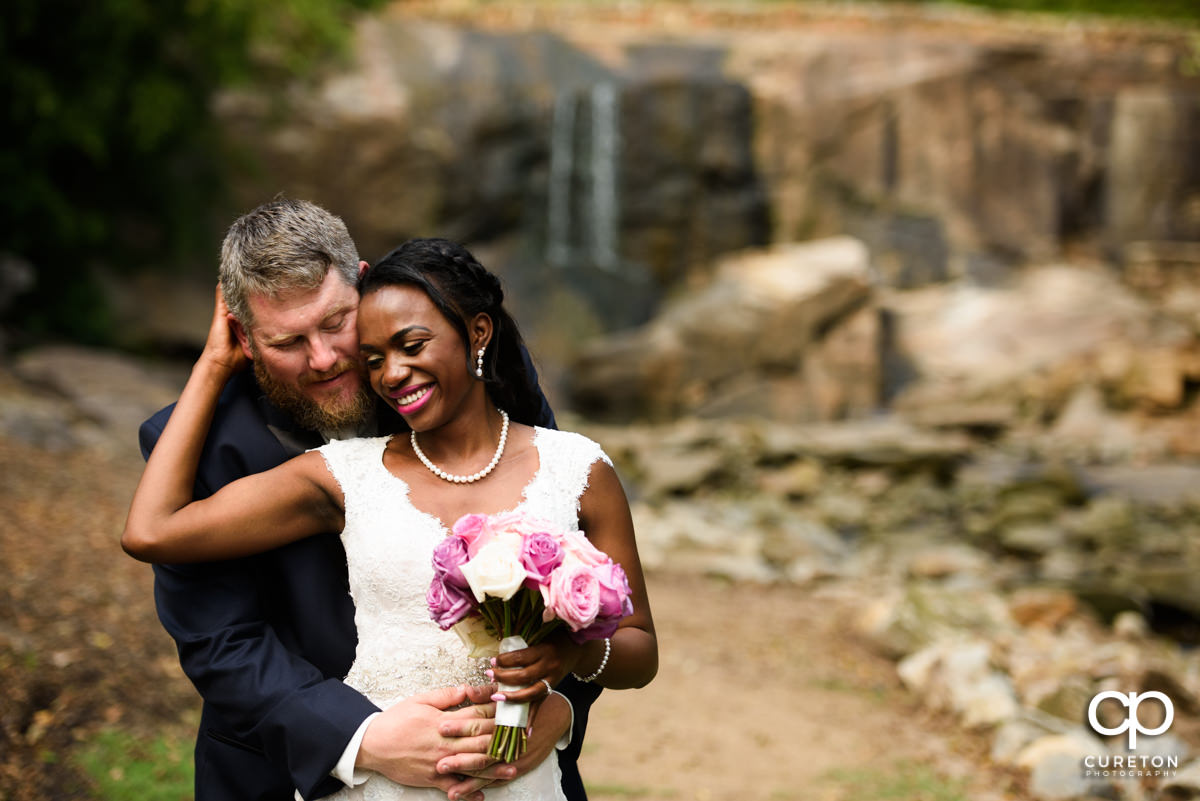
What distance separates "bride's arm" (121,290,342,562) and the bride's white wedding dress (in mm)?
79

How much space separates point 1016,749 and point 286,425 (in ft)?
15.4

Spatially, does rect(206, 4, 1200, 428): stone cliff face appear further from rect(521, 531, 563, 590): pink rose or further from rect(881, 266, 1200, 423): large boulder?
rect(521, 531, 563, 590): pink rose

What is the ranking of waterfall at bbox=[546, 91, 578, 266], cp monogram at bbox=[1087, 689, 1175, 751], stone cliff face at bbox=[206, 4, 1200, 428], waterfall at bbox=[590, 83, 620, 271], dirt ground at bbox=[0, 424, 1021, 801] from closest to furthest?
dirt ground at bbox=[0, 424, 1021, 801], cp monogram at bbox=[1087, 689, 1175, 751], stone cliff face at bbox=[206, 4, 1200, 428], waterfall at bbox=[546, 91, 578, 266], waterfall at bbox=[590, 83, 620, 271]

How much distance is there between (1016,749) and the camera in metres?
6.14

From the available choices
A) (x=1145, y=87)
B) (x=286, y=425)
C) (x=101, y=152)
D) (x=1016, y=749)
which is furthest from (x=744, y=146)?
(x=286, y=425)

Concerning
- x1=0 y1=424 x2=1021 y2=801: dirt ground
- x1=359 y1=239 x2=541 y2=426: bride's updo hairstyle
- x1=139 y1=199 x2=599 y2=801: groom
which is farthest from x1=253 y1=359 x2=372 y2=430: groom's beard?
x1=0 y1=424 x2=1021 y2=801: dirt ground

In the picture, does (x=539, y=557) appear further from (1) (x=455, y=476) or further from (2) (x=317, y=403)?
(2) (x=317, y=403)

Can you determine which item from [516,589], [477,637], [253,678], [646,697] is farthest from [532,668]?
[646,697]

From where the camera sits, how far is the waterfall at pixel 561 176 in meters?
20.7

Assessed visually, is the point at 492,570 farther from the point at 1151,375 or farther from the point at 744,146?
the point at 744,146

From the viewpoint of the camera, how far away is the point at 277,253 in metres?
2.74

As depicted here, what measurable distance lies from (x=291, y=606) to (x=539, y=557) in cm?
79

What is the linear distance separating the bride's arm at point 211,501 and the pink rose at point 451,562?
18.7 inches

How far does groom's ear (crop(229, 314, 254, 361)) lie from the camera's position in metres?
2.85
